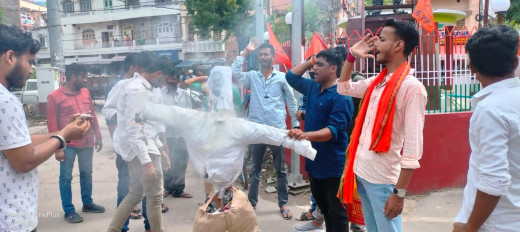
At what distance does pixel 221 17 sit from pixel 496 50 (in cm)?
435

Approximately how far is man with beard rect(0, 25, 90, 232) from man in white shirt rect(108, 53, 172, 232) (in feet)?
3.50

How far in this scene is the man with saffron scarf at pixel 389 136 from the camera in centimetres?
207

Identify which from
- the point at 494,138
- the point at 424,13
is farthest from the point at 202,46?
the point at 494,138

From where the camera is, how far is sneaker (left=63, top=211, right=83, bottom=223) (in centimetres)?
418

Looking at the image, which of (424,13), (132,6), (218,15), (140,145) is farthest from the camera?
(218,15)

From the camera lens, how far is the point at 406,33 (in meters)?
2.24

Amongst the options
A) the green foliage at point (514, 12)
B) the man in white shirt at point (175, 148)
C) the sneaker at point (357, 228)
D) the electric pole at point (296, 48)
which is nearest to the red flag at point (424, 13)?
the electric pole at point (296, 48)

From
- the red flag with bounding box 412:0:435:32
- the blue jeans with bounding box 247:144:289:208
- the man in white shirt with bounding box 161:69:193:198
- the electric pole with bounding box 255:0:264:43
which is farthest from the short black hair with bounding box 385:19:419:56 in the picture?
the electric pole with bounding box 255:0:264:43

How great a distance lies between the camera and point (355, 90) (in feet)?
8.90

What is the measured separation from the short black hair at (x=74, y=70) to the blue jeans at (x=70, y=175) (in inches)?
32.4

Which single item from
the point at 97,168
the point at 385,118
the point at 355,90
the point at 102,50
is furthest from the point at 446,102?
the point at 97,168

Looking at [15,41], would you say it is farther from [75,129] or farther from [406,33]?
[406,33]

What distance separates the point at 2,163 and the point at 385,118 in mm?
1919

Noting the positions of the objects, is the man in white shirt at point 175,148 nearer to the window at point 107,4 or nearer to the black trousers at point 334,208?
the window at point 107,4
